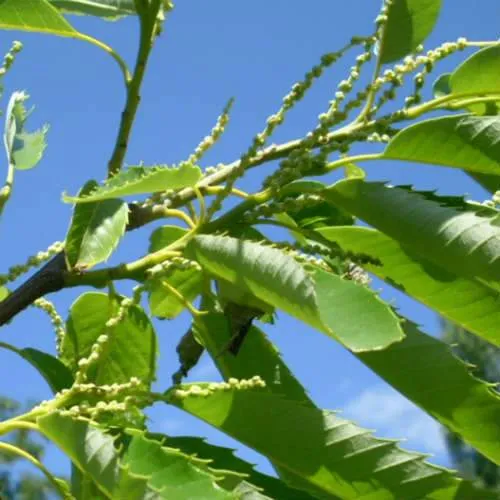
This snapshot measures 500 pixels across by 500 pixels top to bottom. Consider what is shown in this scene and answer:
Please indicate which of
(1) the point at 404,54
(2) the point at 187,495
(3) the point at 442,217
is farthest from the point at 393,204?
(2) the point at 187,495

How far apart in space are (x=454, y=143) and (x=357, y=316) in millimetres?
353

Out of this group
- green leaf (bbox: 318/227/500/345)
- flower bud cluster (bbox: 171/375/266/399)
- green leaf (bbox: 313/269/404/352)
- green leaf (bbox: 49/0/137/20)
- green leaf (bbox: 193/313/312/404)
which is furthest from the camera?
green leaf (bbox: 49/0/137/20)

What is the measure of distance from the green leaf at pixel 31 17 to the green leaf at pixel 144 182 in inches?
14.9

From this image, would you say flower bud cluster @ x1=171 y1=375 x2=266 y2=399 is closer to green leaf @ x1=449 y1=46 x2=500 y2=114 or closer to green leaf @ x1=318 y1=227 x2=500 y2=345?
green leaf @ x1=318 y1=227 x2=500 y2=345

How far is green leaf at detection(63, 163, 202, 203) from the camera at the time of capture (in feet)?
3.44

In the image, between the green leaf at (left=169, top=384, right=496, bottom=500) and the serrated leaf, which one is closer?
the serrated leaf

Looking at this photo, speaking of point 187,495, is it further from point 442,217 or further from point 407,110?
→ point 407,110

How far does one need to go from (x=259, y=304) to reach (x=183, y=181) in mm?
176

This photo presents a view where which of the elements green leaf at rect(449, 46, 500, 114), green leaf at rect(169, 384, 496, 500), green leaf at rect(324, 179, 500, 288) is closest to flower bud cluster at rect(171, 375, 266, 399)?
green leaf at rect(169, 384, 496, 500)

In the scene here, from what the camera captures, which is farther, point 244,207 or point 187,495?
point 244,207

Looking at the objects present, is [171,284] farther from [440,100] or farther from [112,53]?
[440,100]

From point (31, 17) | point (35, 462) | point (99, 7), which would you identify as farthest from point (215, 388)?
point (99, 7)

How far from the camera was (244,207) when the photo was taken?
3.84ft

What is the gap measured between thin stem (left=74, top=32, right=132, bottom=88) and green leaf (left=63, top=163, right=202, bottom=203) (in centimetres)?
25
